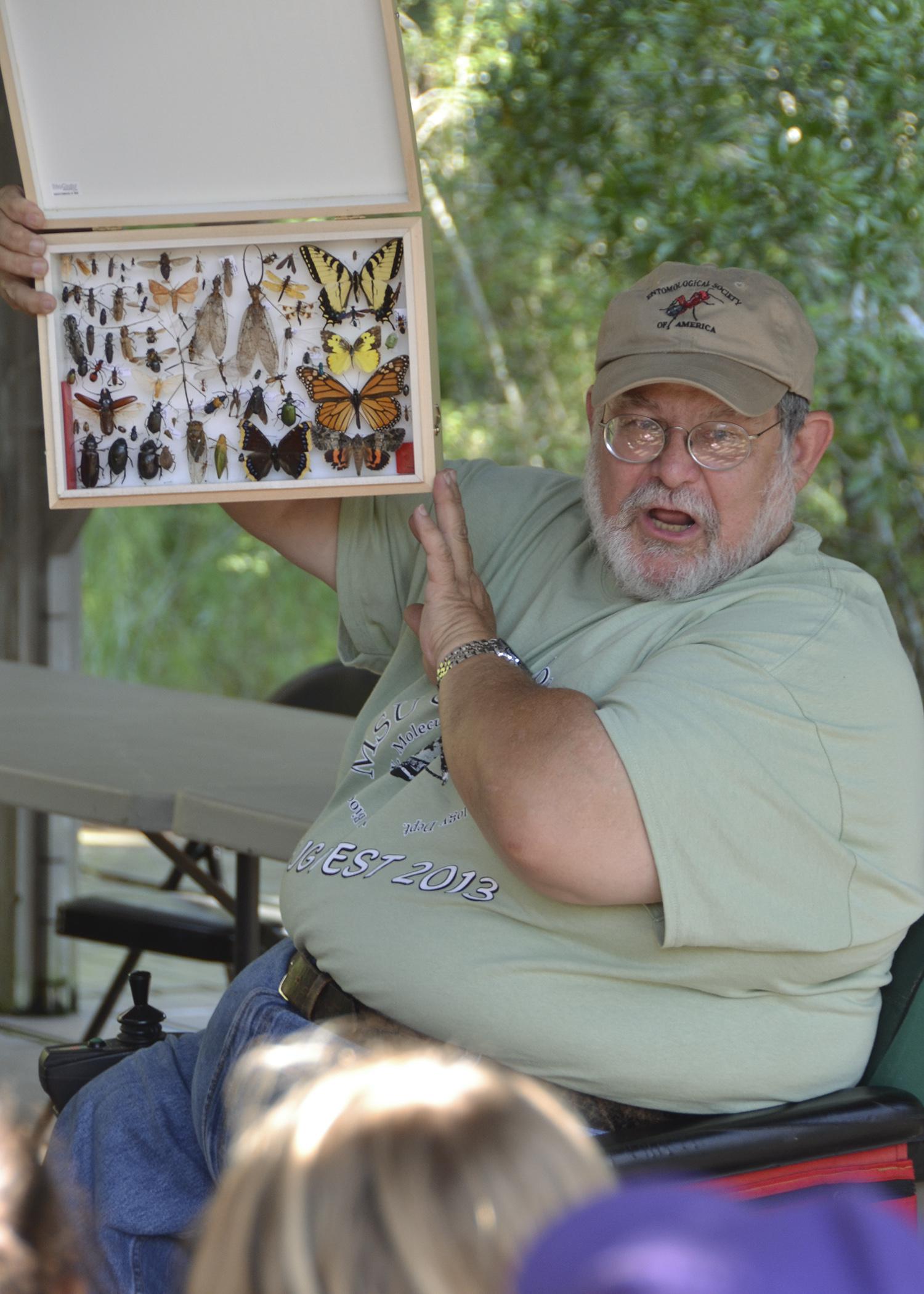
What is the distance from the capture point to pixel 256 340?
2160mm

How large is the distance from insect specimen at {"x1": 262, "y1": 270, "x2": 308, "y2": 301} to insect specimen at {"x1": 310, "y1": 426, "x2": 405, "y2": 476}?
8.0 inches

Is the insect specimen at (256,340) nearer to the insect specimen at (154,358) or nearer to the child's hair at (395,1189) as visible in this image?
the insect specimen at (154,358)

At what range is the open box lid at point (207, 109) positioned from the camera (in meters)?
1.98

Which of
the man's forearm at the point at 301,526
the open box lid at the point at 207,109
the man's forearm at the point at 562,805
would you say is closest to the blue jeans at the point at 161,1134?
the man's forearm at the point at 562,805

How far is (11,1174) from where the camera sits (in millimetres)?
849

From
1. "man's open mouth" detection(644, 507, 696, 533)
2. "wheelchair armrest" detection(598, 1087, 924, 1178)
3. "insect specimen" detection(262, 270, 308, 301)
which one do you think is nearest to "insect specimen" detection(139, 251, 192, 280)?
"insect specimen" detection(262, 270, 308, 301)

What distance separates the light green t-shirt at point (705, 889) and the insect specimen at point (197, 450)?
0.56 metres

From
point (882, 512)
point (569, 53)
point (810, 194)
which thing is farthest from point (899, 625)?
point (569, 53)

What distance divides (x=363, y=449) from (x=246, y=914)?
131 cm

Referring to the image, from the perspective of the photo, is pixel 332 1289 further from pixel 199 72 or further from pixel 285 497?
pixel 199 72

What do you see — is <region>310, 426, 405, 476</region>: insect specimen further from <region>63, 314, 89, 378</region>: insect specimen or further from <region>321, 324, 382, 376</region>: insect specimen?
<region>63, 314, 89, 378</region>: insect specimen

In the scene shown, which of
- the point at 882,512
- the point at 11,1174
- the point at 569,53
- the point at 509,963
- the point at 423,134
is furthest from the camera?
the point at 423,134

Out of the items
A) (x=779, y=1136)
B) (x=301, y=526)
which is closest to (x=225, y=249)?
(x=301, y=526)

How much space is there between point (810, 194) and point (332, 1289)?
365 centimetres
